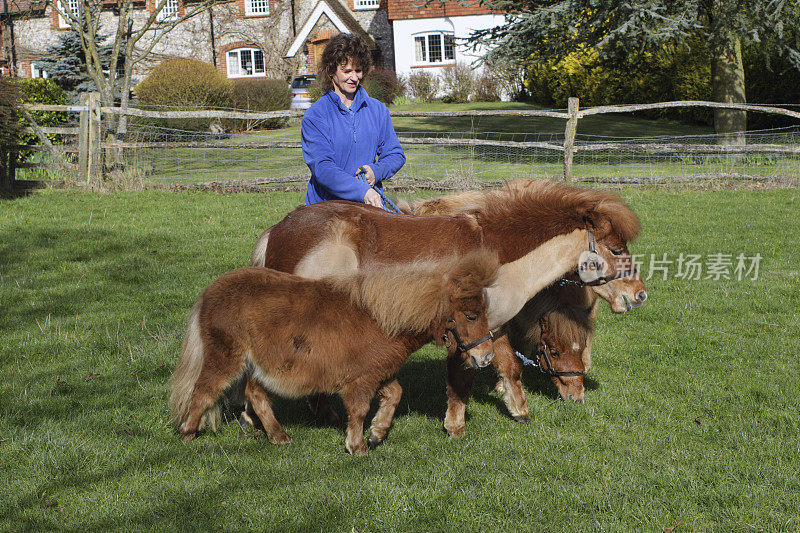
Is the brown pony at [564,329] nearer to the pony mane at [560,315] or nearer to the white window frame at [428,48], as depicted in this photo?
the pony mane at [560,315]

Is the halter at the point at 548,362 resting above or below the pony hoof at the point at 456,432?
above

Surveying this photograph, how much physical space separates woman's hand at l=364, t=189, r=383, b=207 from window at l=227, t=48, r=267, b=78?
3881 centimetres

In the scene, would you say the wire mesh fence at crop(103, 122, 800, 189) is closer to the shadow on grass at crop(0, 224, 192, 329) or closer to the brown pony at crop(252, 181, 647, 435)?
the shadow on grass at crop(0, 224, 192, 329)

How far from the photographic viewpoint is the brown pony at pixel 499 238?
4629mm

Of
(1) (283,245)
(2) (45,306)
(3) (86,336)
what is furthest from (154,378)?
(2) (45,306)

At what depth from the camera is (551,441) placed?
4973 mm

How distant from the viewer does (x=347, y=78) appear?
5184 mm

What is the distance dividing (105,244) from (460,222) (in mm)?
7568

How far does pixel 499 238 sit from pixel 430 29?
36867 millimetres

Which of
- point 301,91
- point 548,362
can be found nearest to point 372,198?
point 548,362

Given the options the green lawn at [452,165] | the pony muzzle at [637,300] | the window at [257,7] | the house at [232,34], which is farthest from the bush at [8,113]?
the window at [257,7]

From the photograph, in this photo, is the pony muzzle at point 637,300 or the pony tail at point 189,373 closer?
the pony tail at point 189,373

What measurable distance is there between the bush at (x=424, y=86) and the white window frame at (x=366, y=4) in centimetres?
666

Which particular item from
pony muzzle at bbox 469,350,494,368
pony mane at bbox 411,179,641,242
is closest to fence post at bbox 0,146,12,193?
pony mane at bbox 411,179,641,242
